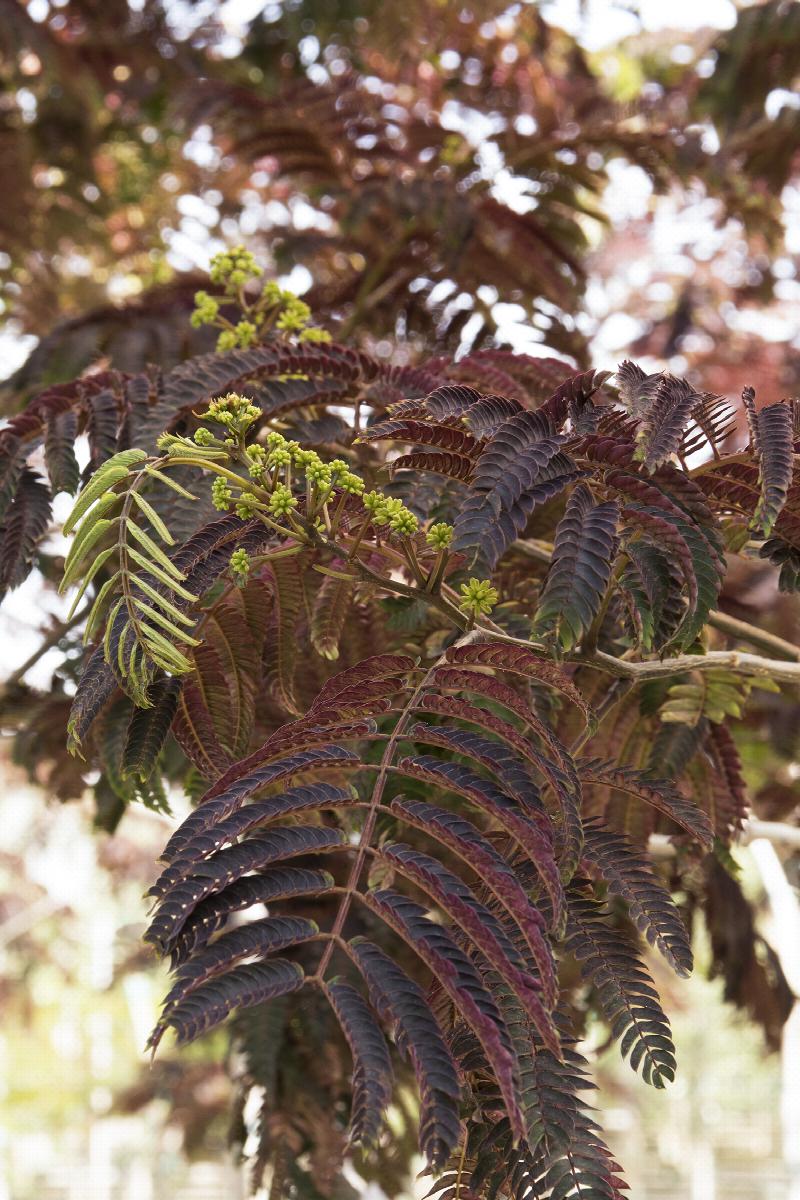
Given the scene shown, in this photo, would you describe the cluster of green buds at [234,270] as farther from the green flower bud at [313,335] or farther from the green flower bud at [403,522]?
the green flower bud at [403,522]

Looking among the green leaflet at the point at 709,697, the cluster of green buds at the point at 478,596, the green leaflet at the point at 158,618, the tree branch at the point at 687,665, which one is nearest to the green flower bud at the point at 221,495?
the green leaflet at the point at 158,618

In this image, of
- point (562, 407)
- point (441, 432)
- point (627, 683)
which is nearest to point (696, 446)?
point (562, 407)

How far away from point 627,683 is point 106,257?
168 inches

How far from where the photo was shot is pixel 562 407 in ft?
4.06

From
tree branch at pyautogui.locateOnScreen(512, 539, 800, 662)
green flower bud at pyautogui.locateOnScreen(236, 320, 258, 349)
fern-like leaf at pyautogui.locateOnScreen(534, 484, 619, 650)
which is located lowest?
fern-like leaf at pyautogui.locateOnScreen(534, 484, 619, 650)

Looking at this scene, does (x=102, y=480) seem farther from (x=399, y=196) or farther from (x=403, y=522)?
(x=399, y=196)

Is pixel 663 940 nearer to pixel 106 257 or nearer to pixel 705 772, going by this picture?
pixel 705 772

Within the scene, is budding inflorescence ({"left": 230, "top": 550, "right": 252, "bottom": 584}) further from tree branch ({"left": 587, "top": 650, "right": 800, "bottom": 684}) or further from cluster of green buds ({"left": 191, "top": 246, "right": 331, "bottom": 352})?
cluster of green buds ({"left": 191, "top": 246, "right": 331, "bottom": 352})

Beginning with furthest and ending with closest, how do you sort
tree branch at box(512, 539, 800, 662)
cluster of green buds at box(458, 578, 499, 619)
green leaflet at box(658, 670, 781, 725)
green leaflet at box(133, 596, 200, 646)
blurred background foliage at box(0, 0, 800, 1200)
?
blurred background foliage at box(0, 0, 800, 1200) < green leaflet at box(658, 670, 781, 725) < tree branch at box(512, 539, 800, 662) < cluster of green buds at box(458, 578, 499, 619) < green leaflet at box(133, 596, 200, 646)

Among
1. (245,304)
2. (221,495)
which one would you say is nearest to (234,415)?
(221,495)

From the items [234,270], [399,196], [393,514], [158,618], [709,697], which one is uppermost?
[399,196]

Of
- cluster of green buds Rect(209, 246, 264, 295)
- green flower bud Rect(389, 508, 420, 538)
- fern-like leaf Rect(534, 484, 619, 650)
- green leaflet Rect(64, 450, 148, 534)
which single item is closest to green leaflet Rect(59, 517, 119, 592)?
green leaflet Rect(64, 450, 148, 534)

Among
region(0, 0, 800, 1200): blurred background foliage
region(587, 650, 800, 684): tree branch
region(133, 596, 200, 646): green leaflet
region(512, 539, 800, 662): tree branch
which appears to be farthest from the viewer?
region(0, 0, 800, 1200): blurred background foliage

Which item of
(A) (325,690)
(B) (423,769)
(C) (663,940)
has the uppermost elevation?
(A) (325,690)
